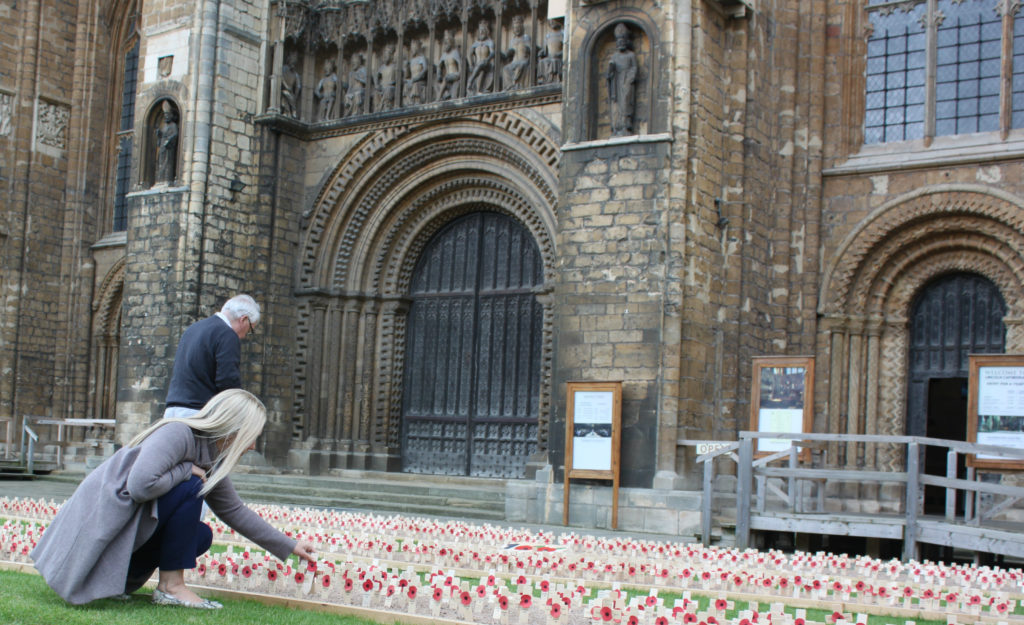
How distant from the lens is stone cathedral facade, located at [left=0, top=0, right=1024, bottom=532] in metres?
→ 14.3

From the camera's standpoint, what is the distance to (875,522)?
11.2 metres

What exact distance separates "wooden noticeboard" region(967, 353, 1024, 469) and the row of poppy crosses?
261 centimetres

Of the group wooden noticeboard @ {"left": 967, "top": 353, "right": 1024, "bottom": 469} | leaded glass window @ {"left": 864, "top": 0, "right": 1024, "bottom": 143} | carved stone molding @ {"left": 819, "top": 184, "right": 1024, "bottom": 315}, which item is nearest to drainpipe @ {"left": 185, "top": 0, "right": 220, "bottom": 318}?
carved stone molding @ {"left": 819, "top": 184, "right": 1024, "bottom": 315}

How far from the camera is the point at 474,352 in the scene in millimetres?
18578

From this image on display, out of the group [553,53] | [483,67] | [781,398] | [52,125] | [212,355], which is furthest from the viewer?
[52,125]

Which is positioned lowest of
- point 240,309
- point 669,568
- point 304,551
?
point 669,568

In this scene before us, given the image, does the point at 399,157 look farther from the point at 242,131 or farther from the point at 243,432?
the point at 243,432

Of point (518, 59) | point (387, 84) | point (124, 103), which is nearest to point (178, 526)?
point (518, 59)

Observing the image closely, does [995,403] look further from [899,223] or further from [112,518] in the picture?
[112,518]

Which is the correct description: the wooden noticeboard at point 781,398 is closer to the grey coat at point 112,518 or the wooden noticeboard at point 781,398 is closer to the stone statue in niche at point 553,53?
the stone statue in niche at point 553,53

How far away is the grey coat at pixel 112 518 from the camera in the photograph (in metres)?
5.33

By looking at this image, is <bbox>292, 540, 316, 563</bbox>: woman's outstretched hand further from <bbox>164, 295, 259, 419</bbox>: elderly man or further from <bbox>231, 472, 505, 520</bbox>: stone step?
<bbox>231, 472, 505, 520</bbox>: stone step

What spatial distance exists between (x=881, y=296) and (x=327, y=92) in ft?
31.8

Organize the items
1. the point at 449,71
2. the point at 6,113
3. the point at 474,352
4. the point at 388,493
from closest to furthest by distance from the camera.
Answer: the point at 388,493 → the point at 449,71 → the point at 474,352 → the point at 6,113
